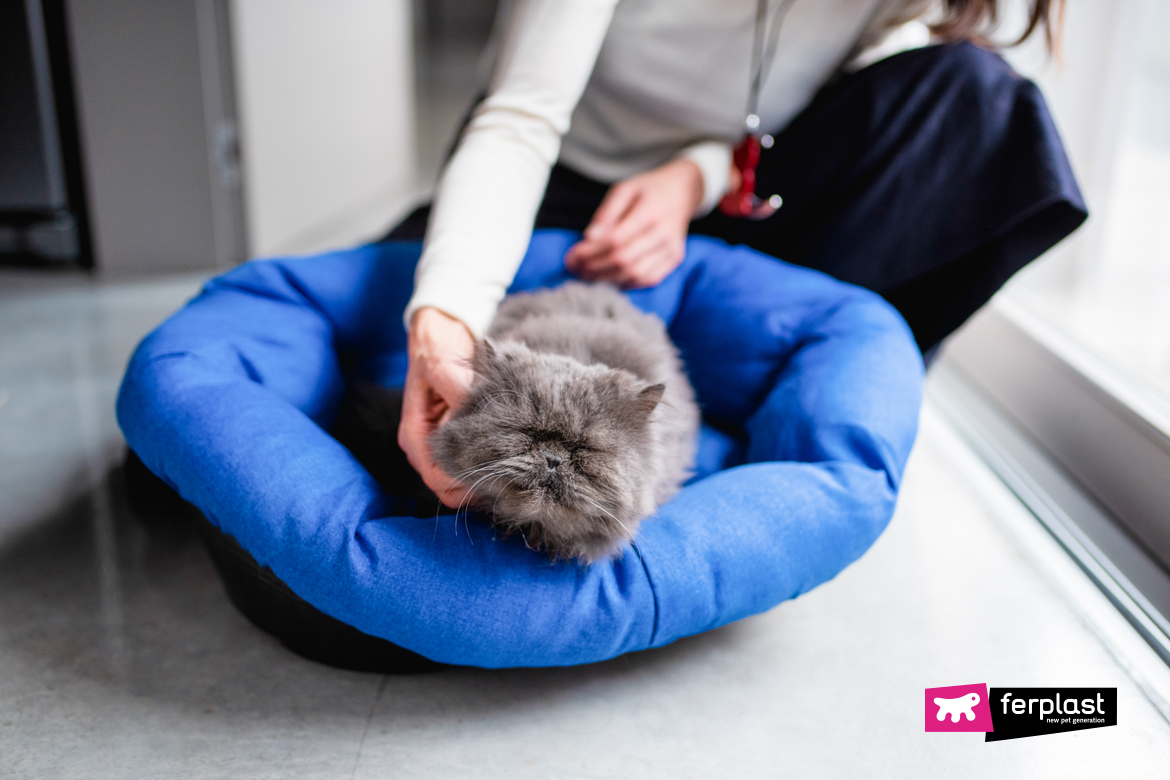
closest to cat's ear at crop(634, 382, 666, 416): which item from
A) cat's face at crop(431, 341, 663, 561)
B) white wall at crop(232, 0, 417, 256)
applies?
cat's face at crop(431, 341, 663, 561)

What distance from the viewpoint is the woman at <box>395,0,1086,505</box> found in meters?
1.39

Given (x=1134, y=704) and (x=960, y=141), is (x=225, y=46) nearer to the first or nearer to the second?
(x=960, y=141)

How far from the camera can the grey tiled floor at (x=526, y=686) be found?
97cm

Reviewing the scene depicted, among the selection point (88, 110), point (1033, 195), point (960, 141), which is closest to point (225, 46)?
point (88, 110)

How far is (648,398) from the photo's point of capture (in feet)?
3.01

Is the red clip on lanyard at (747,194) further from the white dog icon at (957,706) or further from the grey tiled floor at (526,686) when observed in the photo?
the white dog icon at (957,706)

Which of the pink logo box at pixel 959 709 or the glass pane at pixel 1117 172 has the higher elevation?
the glass pane at pixel 1117 172

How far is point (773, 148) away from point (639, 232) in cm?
44

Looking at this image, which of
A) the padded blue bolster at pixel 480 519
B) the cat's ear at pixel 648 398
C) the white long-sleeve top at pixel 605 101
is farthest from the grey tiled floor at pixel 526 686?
the white long-sleeve top at pixel 605 101

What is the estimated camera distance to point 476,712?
1.04 m

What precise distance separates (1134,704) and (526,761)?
0.80 m

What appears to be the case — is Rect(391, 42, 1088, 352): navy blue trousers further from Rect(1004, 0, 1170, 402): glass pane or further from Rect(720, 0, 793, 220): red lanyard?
Rect(1004, 0, 1170, 402): glass pane

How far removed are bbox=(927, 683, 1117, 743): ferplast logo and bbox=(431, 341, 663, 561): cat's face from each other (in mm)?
500

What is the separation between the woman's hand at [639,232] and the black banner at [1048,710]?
87 centimetres
